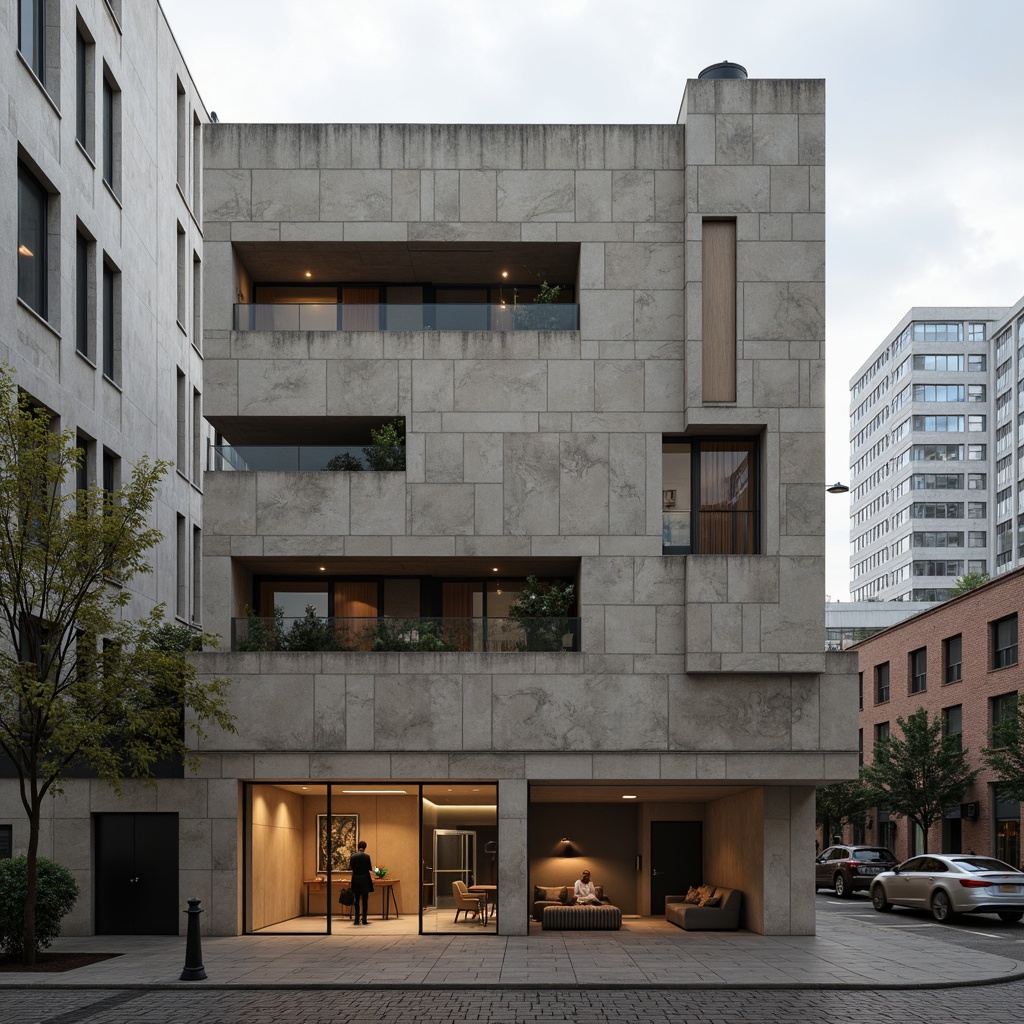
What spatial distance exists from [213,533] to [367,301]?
22.0ft

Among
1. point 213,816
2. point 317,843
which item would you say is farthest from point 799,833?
point 213,816

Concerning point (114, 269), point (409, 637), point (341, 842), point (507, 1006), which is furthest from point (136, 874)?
point (114, 269)

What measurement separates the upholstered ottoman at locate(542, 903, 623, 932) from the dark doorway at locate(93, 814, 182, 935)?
288 inches

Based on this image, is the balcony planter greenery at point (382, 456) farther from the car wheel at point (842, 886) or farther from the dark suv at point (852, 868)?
the car wheel at point (842, 886)

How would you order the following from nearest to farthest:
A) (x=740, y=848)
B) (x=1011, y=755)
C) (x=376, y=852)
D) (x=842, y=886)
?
(x=376, y=852) < (x=740, y=848) < (x=1011, y=755) < (x=842, y=886)

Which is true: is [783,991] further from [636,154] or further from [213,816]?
[636,154]

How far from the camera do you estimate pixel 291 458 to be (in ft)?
80.1

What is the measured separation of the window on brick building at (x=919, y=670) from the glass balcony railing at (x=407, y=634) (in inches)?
1159

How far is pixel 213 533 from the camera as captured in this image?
78.7 feet

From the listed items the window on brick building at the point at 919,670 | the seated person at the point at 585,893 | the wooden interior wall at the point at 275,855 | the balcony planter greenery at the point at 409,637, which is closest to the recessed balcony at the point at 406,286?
the balcony planter greenery at the point at 409,637

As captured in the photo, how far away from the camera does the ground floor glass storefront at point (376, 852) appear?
918 inches

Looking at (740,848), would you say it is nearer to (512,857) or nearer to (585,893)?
(585,893)

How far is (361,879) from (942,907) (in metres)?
13.7

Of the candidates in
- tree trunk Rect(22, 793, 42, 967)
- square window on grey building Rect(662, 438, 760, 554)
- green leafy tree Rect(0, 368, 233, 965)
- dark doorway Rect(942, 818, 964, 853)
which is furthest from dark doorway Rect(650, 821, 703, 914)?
dark doorway Rect(942, 818, 964, 853)
